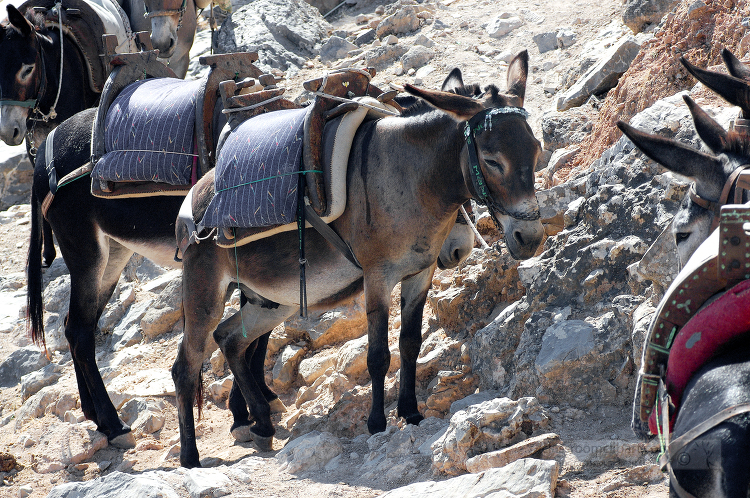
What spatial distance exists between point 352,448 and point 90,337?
8.14 feet

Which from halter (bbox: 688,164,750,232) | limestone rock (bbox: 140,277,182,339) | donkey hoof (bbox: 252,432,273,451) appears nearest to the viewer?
halter (bbox: 688,164,750,232)

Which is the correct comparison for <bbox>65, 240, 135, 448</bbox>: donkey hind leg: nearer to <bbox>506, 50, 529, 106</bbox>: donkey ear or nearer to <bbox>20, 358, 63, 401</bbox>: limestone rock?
<bbox>20, 358, 63, 401</bbox>: limestone rock

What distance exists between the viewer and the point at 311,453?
428 cm

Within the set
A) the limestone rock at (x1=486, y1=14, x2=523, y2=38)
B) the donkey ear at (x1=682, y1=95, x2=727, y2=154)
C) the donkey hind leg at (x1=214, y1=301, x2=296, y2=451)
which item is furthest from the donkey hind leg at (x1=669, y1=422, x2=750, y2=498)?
the limestone rock at (x1=486, y1=14, x2=523, y2=38)

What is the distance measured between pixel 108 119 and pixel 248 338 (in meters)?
1.96

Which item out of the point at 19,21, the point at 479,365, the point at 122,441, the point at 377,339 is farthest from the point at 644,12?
the point at 122,441

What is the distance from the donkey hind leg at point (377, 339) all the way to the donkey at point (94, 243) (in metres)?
1.33

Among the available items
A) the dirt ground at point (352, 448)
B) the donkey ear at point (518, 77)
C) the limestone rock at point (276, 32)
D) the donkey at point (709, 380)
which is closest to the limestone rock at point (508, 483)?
the dirt ground at point (352, 448)

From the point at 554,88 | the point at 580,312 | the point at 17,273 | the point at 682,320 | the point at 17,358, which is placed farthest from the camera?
the point at 17,273

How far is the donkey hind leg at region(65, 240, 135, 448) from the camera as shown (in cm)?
557

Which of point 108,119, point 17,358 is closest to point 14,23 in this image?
point 108,119

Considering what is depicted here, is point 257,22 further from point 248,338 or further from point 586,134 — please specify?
point 248,338

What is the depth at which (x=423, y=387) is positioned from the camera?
4934 millimetres

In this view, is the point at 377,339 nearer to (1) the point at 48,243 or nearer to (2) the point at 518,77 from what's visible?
(2) the point at 518,77
